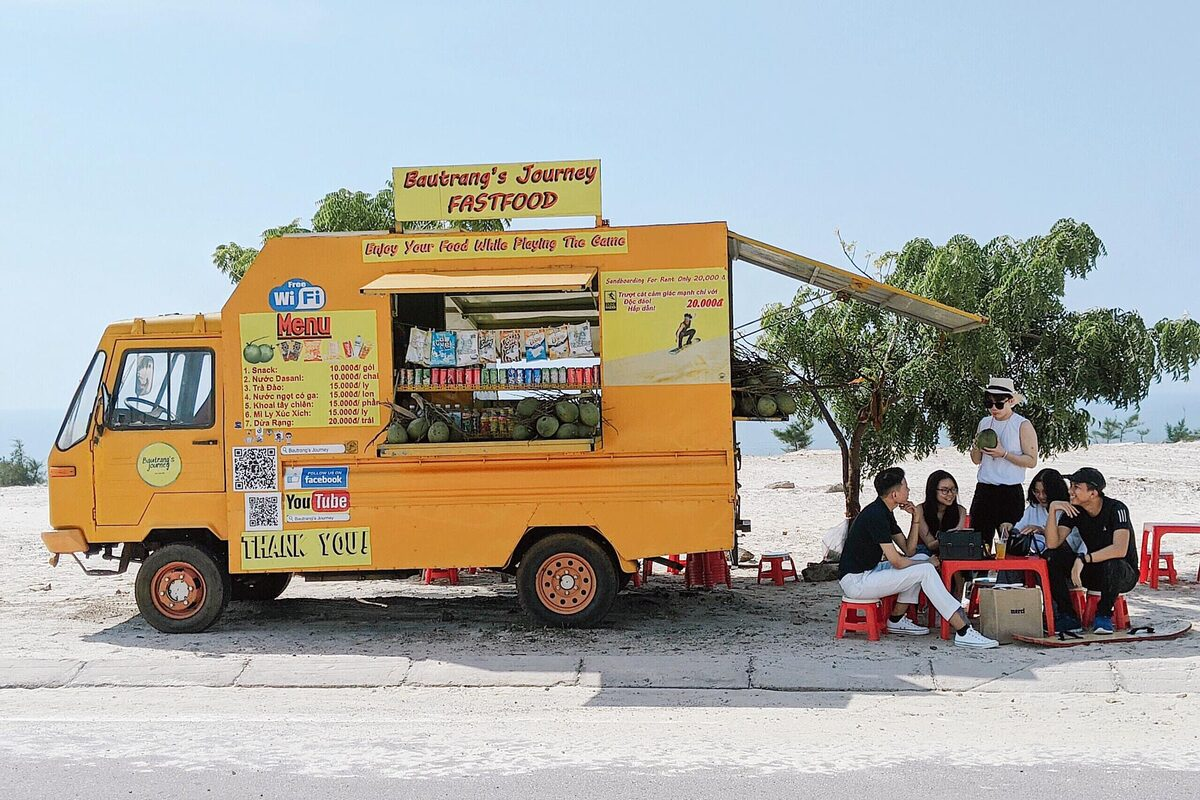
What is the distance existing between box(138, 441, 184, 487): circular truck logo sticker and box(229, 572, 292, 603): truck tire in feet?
4.54

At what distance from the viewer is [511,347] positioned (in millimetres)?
9219

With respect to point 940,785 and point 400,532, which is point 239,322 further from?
point 940,785

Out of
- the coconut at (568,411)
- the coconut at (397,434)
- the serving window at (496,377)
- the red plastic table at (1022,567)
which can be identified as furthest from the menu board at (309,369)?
the red plastic table at (1022,567)

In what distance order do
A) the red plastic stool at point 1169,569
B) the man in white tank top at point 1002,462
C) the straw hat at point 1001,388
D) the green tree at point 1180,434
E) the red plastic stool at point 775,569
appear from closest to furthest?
the man in white tank top at point 1002,462 < the straw hat at point 1001,388 < the red plastic stool at point 1169,569 < the red plastic stool at point 775,569 < the green tree at point 1180,434

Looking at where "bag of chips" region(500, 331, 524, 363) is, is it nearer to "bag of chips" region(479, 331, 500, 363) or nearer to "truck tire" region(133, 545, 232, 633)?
"bag of chips" region(479, 331, 500, 363)

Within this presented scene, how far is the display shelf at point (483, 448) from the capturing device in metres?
9.05

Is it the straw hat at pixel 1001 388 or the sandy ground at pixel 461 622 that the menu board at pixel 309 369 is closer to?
the sandy ground at pixel 461 622

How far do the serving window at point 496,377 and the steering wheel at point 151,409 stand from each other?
1.75 metres

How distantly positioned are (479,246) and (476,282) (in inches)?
17.8

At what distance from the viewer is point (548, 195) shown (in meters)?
9.30

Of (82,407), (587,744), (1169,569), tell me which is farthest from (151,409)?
(1169,569)

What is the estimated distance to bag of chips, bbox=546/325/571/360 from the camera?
9.15 meters

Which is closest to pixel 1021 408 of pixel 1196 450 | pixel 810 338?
pixel 810 338

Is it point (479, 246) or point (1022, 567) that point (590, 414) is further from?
point (1022, 567)
